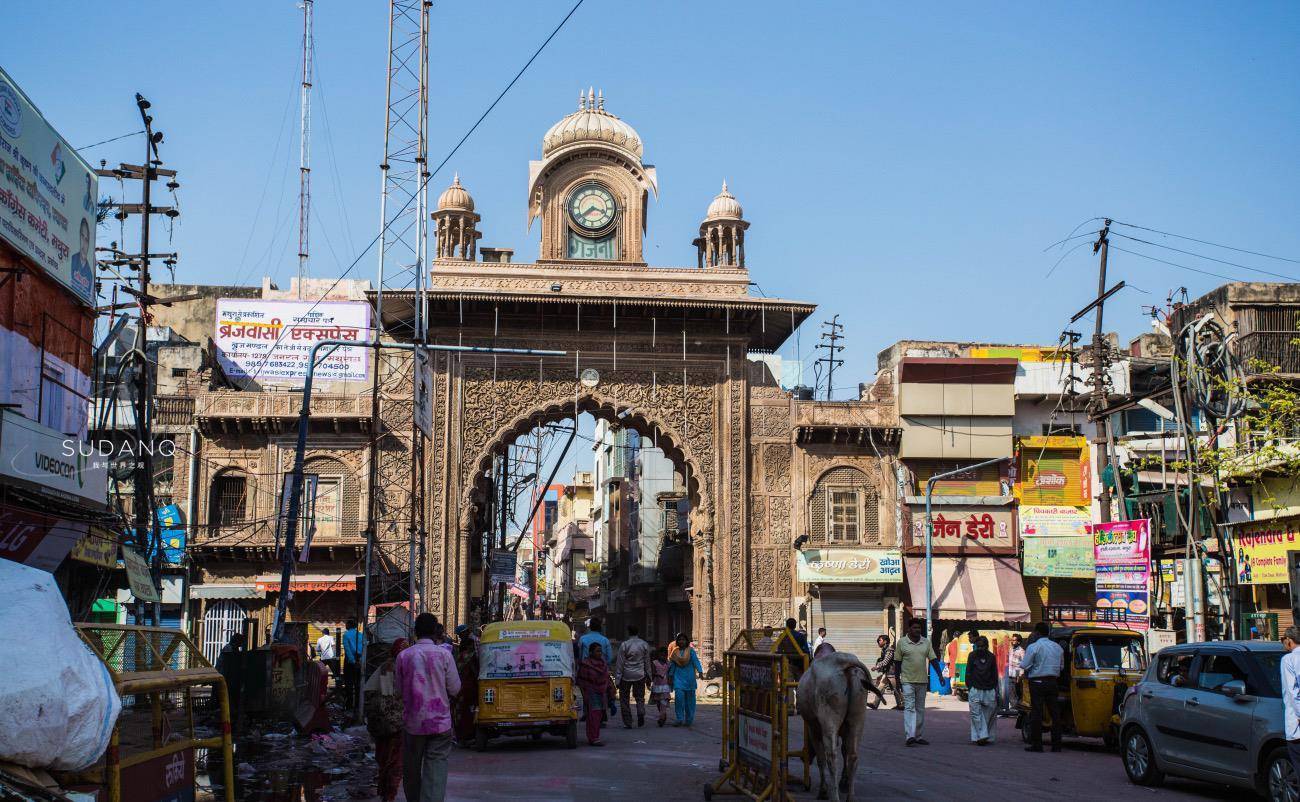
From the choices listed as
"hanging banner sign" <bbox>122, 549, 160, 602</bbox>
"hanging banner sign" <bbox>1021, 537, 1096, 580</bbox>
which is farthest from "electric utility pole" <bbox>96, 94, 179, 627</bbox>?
"hanging banner sign" <bbox>1021, 537, 1096, 580</bbox>

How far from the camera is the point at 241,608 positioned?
32594 millimetres

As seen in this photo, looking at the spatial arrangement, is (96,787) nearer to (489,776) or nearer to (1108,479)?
(489,776)

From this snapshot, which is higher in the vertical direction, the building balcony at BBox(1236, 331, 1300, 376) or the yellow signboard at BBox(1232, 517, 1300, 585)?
the building balcony at BBox(1236, 331, 1300, 376)

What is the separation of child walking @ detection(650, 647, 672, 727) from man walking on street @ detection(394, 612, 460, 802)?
1107 centimetres

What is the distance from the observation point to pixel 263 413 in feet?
108

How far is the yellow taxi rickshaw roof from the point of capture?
16391 mm

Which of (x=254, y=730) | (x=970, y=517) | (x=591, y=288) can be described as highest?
(x=591, y=288)

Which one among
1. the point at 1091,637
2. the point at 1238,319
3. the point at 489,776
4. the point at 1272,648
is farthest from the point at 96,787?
the point at 1238,319

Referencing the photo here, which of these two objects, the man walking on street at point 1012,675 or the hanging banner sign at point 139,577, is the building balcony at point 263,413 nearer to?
the hanging banner sign at point 139,577

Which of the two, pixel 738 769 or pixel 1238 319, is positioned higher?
pixel 1238 319

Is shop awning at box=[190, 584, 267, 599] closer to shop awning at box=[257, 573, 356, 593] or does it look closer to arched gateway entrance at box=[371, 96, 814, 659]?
shop awning at box=[257, 573, 356, 593]

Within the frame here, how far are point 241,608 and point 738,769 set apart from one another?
2428 cm

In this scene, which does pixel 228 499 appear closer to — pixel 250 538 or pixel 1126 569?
pixel 250 538

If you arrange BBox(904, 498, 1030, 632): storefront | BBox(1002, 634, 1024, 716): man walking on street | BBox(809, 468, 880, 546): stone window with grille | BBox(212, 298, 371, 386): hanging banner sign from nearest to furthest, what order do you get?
BBox(1002, 634, 1024, 716): man walking on street < BBox(904, 498, 1030, 632): storefront < BBox(809, 468, 880, 546): stone window with grille < BBox(212, 298, 371, 386): hanging banner sign
